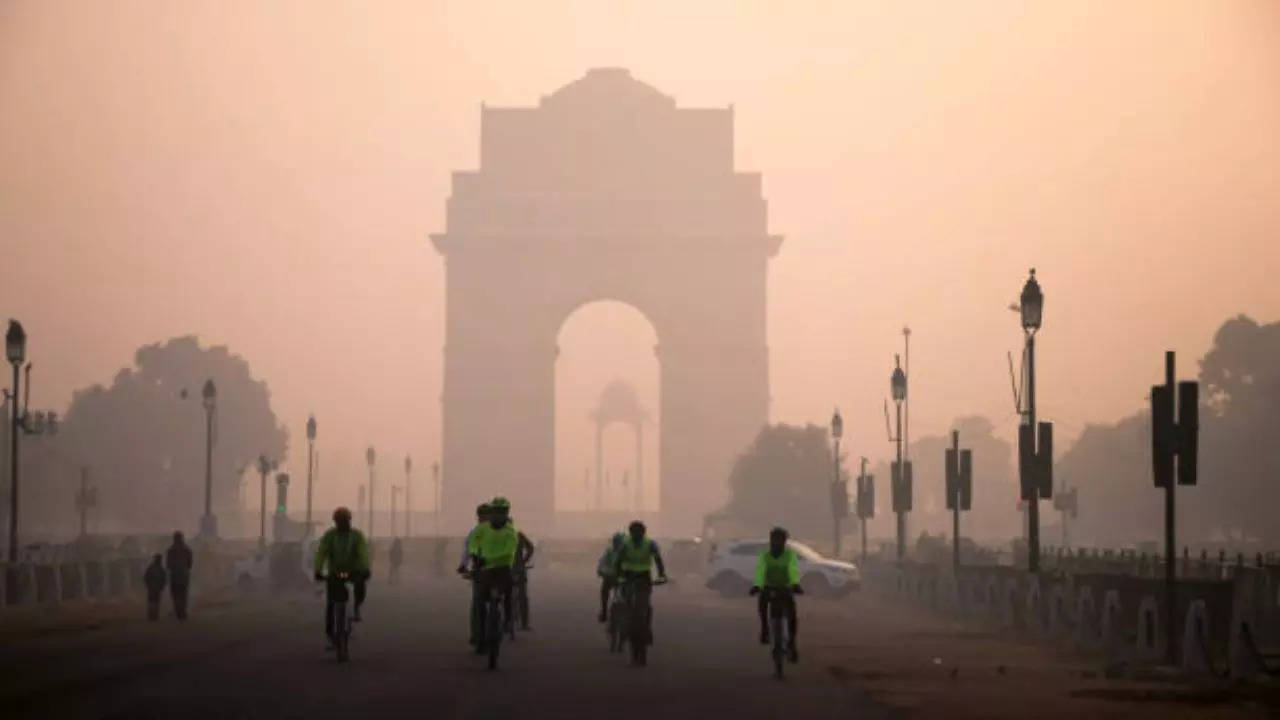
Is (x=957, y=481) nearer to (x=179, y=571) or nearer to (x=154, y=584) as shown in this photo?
(x=179, y=571)

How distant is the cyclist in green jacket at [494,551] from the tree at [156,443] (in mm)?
100924

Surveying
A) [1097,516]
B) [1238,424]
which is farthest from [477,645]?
[1097,516]

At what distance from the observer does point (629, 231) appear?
130 metres

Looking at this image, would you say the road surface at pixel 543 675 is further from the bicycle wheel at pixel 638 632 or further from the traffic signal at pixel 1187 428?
the traffic signal at pixel 1187 428

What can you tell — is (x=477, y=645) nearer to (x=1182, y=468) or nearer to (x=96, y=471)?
(x=1182, y=468)

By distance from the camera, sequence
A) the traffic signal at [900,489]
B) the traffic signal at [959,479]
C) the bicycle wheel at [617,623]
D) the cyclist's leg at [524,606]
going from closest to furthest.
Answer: the bicycle wheel at [617,623] < the cyclist's leg at [524,606] < the traffic signal at [959,479] < the traffic signal at [900,489]

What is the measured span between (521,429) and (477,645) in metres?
102

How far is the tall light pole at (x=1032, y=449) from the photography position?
37.8 metres

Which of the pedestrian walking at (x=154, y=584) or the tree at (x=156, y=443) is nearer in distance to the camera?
the pedestrian walking at (x=154, y=584)

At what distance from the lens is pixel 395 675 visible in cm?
2439

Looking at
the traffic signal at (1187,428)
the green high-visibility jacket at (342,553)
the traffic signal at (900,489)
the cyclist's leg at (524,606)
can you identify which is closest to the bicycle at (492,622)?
the green high-visibility jacket at (342,553)

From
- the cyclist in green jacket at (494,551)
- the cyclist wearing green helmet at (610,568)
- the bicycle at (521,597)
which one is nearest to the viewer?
the cyclist in green jacket at (494,551)

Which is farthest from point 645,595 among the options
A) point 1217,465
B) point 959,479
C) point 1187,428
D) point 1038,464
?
point 1217,465

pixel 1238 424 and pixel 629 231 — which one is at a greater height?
pixel 629 231
